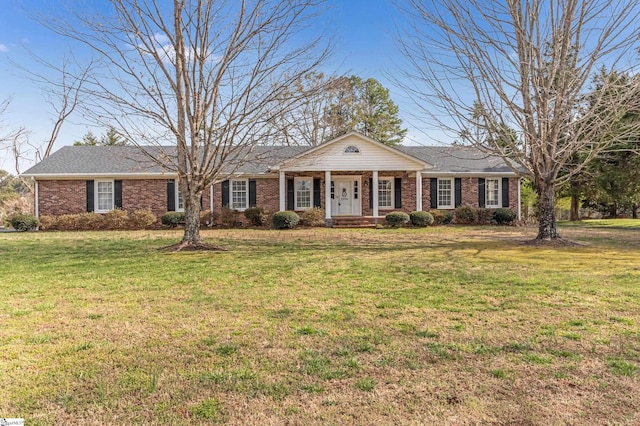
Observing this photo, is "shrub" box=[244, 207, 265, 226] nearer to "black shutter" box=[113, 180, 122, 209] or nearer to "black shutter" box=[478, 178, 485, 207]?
"black shutter" box=[113, 180, 122, 209]

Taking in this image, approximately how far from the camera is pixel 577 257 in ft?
28.7

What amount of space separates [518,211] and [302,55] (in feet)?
51.3

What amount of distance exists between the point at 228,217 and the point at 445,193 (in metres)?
11.2

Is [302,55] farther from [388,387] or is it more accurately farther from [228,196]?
[228,196]

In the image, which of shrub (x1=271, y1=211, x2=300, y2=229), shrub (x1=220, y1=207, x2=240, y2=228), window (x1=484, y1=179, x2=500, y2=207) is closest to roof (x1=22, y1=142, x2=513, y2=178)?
window (x1=484, y1=179, x2=500, y2=207)

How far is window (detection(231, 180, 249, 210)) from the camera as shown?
19.3 metres

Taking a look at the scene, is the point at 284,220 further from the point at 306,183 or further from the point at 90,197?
the point at 90,197

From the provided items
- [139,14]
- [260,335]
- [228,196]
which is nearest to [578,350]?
[260,335]

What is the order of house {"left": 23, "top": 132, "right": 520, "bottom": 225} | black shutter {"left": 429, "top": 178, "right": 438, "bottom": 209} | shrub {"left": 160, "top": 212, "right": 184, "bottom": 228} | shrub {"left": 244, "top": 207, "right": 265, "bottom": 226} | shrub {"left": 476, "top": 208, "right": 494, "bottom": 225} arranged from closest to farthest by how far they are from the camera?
shrub {"left": 160, "top": 212, "right": 184, "bottom": 228} < shrub {"left": 244, "top": 207, "right": 265, "bottom": 226} < house {"left": 23, "top": 132, "right": 520, "bottom": 225} < shrub {"left": 476, "top": 208, "right": 494, "bottom": 225} < black shutter {"left": 429, "top": 178, "right": 438, "bottom": 209}

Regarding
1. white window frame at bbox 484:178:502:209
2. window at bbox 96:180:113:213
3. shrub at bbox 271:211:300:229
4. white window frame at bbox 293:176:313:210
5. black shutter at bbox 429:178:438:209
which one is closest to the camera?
shrub at bbox 271:211:300:229

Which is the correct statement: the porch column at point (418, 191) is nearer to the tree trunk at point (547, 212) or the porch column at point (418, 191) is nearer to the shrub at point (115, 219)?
the tree trunk at point (547, 212)

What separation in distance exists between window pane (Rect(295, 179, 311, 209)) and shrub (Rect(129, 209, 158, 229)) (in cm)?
698

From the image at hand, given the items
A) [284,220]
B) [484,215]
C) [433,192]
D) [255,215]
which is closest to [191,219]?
[284,220]

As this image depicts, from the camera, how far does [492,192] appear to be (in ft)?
66.7
